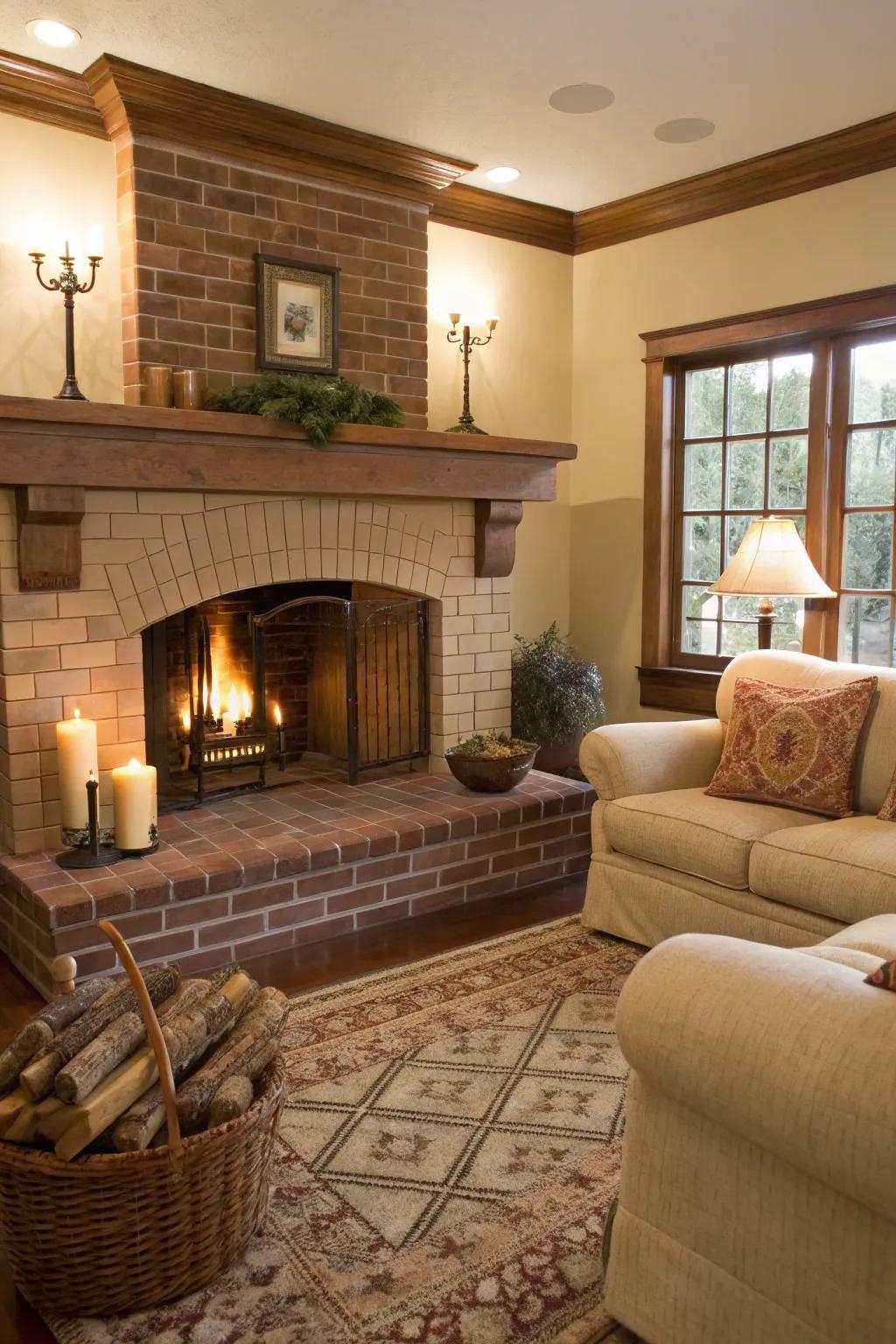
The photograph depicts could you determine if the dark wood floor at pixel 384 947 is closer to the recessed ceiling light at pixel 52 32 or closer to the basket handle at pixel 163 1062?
the basket handle at pixel 163 1062

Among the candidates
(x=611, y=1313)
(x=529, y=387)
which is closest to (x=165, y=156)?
(x=529, y=387)

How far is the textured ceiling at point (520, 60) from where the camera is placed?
312 centimetres

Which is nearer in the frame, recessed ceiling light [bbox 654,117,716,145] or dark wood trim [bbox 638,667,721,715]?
recessed ceiling light [bbox 654,117,716,145]

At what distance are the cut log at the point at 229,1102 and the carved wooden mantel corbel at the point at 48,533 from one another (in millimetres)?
1979

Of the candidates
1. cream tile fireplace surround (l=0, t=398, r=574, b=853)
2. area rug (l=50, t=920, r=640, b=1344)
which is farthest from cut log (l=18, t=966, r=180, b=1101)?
cream tile fireplace surround (l=0, t=398, r=574, b=853)

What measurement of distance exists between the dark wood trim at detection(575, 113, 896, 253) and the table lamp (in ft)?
4.69

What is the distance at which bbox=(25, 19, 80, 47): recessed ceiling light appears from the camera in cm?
316

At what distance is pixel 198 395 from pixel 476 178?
5.80ft

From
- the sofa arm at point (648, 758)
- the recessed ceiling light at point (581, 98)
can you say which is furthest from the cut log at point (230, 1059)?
the recessed ceiling light at point (581, 98)

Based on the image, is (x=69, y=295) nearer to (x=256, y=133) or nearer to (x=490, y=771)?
(x=256, y=133)

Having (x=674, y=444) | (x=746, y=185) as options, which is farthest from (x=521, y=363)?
(x=746, y=185)

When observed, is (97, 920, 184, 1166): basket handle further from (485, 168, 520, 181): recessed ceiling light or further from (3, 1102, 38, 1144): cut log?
(485, 168, 520, 181): recessed ceiling light

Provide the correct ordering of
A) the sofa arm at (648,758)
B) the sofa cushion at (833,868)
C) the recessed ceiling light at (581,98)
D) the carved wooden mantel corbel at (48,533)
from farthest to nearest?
1. the recessed ceiling light at (581,98)
2. the sofa arm at (648,758)
3. the carved wooden mantel corbel at (48,533)
4. the sofa cushion at (833,868)

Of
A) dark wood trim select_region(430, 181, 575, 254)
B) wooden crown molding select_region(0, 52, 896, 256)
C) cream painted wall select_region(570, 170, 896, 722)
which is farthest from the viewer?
dark wood trim select_region(430, 181, 575, 254)
